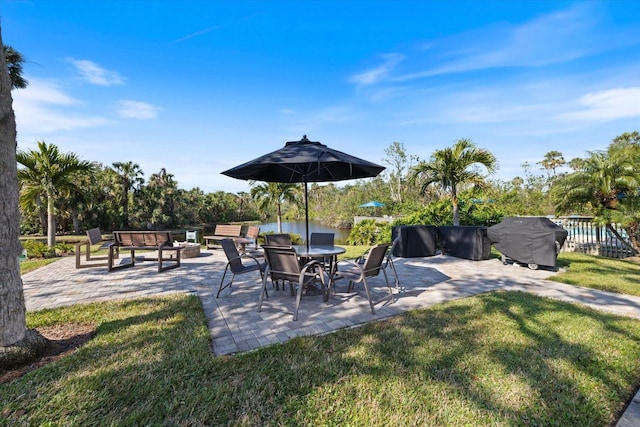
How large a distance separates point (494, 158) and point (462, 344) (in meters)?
7.86

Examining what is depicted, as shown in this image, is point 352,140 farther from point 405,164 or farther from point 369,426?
point 369,426

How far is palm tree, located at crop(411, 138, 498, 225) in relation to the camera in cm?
854

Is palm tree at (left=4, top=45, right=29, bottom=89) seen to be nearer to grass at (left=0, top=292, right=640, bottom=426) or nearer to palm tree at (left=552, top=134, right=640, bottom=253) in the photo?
grass at (left=0, top=292, right=640, bottom=426)

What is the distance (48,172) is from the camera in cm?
908

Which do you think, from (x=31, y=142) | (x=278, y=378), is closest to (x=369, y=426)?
(x=278, y=378)

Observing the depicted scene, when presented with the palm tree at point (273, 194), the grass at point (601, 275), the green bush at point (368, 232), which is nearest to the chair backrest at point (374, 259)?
the grass at point (601, 275)

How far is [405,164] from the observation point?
2750 centimetres

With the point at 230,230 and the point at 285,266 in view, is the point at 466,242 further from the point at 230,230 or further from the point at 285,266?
the point at 230,230

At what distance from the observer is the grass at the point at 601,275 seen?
455 centimetres

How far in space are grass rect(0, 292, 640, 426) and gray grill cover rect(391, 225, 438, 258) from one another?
439 cm

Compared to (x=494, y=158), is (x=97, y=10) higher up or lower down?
higher up

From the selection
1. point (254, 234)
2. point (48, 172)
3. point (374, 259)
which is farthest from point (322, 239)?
point (48, 172)

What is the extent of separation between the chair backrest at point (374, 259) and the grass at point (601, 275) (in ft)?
12.3

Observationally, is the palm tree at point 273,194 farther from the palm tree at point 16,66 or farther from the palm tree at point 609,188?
the palm tree at point 609,188
